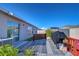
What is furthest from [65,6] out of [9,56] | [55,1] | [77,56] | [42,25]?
[9,56]

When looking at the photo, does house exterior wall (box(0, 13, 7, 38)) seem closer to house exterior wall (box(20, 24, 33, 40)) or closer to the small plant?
house exterior wall (box(20, 24, 33, 40))

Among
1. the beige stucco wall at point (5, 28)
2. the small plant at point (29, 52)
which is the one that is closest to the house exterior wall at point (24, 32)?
the beige stucco wall at point (5, 28)

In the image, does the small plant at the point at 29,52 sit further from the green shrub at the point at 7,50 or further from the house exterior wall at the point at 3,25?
the house exterior wall at the point at 3,25

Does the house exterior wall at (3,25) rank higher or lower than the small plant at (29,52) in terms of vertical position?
higher

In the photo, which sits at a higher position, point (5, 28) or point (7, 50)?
point (5, 28)

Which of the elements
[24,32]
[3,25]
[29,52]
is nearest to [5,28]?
[3,25]

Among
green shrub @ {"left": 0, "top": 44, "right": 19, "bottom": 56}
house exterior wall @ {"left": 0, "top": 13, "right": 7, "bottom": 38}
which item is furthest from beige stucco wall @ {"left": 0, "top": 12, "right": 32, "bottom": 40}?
green shrub @ {"left": 0, "top": 44, "right": 19, "bottom": 56}

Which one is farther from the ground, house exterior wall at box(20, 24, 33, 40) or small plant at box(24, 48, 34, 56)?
house exterior wall at box(20, 24, 33, 40)

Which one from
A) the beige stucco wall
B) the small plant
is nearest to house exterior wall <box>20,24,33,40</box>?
the beige stucco wall

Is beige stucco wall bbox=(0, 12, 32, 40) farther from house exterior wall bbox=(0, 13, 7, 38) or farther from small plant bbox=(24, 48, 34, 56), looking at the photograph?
small plant bbox=(24, 48, 34, 56)

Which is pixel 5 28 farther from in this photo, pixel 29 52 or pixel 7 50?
pixel 29 52

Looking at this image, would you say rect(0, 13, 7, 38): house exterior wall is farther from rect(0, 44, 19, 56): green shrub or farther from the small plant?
the small plant

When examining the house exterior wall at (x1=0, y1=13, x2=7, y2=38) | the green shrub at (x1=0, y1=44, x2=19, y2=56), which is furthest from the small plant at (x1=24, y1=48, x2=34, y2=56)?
the house exterior wall at (x1=0, y1=13, x2=7, y2=38)

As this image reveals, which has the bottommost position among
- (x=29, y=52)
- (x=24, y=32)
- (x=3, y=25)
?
(x=29, y=52)
